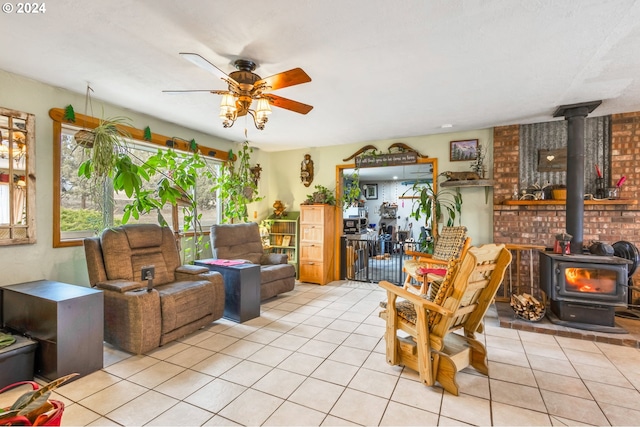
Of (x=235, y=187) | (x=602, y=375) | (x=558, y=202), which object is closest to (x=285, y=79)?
(x=235, y=187)

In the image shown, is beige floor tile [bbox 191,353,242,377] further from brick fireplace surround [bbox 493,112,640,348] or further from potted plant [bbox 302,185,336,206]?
potted plant [bbox 302,185,336,206]

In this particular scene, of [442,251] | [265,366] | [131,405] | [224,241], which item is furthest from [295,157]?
[131,405]

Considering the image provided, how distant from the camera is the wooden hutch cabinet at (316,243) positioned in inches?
206

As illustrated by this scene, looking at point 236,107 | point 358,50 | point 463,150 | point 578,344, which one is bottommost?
point 578,344

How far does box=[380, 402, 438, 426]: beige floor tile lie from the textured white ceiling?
99.2 inches

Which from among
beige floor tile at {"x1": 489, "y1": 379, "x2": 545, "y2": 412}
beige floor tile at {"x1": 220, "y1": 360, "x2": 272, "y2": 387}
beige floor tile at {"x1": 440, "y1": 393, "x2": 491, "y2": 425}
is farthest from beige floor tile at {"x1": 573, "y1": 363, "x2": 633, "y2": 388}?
beige floor tile at {"x1": 220, "y1": 360, "x2": 272, "y2": 387}

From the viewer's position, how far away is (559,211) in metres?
4.12

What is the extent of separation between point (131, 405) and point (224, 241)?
2.55m

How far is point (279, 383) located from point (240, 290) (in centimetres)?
142

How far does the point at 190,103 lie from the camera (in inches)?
140

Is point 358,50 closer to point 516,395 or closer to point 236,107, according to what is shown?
point 236,107

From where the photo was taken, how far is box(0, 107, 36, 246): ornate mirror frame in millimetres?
2770

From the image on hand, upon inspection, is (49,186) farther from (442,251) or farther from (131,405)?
(442,251)

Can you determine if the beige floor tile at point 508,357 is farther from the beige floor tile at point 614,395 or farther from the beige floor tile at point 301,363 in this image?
the beige floor tile at point 301,363
